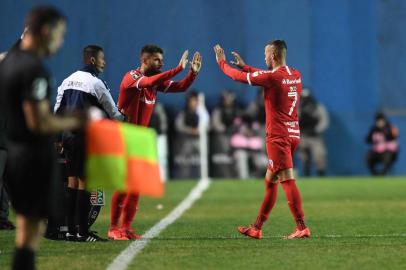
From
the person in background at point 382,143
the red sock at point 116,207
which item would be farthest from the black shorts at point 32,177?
the person in background at point 382,143

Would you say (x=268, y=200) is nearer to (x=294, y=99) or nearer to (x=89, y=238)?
(x=294, y=99)

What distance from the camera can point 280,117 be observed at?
10.5 m

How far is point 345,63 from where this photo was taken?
1051 inches

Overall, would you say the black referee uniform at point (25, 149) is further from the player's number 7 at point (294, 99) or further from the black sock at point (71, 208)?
the player's number 7 at point (294, 99)

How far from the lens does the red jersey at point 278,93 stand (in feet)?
34.1

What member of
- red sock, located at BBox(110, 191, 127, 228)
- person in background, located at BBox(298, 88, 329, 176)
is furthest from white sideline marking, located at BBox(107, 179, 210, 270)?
person in background, located at BBox(298, 88, 329, 176)

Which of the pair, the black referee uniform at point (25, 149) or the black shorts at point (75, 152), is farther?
Answer: the black shorts at point (75, 152)

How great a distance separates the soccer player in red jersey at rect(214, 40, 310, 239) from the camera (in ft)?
34.2

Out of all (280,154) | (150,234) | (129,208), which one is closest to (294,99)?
(280,154)

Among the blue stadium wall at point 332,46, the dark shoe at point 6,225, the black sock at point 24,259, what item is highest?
the blue stadium wall at point 332,46

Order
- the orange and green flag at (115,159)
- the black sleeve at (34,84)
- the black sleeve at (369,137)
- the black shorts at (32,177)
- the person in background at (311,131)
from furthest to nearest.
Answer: the black sleeve at (369,137), the person in background at (311,131), the orange and green flag at (115,159), the black shorts at (32,177), the black sleeve at (34,84)

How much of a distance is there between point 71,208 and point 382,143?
16350 millimetres

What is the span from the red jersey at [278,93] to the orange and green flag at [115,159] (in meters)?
3.88

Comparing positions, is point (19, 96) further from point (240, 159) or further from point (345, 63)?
point (345, 63)
